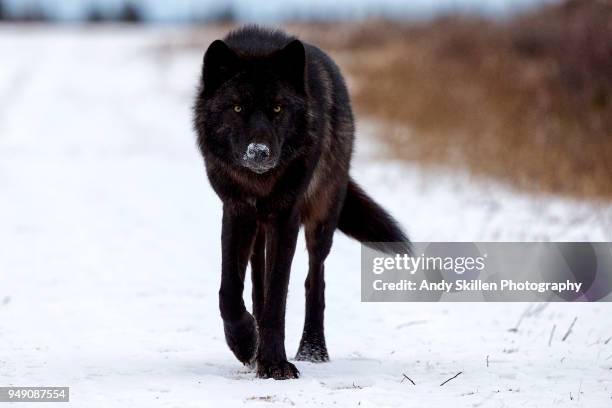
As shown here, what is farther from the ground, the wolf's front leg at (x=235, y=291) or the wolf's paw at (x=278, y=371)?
the wolf's front leg at (x=235, y=291)

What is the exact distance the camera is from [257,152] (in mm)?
3654

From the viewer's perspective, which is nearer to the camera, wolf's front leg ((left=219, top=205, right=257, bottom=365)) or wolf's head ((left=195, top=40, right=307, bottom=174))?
wolf's head ((left=195, top=40, right=307, bottom=174))

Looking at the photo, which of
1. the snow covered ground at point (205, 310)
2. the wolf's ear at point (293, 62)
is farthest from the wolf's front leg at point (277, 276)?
the wolf's ear at point (293, 62)

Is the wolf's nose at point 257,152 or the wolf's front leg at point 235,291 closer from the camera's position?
the wolf's nose at point 257,152

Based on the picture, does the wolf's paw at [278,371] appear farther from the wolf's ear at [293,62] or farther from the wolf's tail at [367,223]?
the wolf's tail at [367,223]

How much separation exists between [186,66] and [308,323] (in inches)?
1062

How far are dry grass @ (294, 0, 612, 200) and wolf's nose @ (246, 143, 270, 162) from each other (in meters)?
6.75

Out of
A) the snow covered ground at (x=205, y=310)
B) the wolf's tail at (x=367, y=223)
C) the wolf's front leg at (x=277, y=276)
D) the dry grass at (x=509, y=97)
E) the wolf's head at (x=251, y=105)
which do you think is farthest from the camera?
the dry grass at (x=509, y=97)

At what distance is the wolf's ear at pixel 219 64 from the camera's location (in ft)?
12.8

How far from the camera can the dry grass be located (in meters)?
11.0

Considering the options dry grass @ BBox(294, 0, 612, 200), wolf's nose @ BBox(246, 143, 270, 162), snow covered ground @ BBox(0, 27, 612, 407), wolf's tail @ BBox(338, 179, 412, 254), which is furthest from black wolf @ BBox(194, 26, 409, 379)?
dry grass @ BBox(294, 0, 612, 200)

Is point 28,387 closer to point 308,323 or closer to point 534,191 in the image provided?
point 308,323

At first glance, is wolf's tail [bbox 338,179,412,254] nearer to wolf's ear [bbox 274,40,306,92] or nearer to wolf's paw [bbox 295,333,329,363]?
wolf's paw [bbox 295,333,329,363]

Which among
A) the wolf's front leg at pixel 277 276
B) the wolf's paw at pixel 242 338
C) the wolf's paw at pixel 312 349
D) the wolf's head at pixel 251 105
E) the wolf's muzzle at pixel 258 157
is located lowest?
the wolf's paw at pixel 312 349
